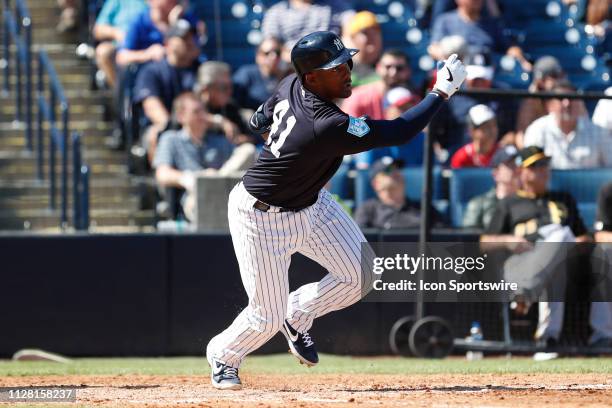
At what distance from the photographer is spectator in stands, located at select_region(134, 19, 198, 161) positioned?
37.3ft

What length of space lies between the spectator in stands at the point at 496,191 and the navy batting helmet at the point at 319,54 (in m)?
3.50

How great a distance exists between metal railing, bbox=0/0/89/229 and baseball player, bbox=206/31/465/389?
147 inches

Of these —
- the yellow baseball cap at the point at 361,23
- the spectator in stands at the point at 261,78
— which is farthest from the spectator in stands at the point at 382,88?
the spectator in stands at the point at 261,78

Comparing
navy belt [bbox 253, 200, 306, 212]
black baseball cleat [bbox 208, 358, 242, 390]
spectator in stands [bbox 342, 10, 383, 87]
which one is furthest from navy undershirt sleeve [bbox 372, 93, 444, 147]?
spectator in stands [bbox 342, 10, 383, 87]

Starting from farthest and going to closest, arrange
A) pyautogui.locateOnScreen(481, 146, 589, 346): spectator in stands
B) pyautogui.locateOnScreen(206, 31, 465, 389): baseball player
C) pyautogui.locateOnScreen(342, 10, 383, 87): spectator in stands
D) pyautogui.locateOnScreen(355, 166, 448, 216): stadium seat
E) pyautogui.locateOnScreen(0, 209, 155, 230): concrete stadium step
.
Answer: pyautogui.locateOnScreen(342, 10, 383, 87): spectator in stands, pyautogui.locateOnScreen(0, 209, 155, 230): concrete stadium step, pyautogui.locateOnScreen(355, 166, 448, 216): stadium seat, pyautogui.locateOnScreen(481, 146, 589, 346): spectator in stands, pyautogui.locateOnScreen(206, 31, 465, 389): baseball player

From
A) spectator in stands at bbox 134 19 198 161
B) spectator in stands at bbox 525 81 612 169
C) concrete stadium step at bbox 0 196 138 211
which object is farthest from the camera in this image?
spectator in stands at bbox 134 19 198 161

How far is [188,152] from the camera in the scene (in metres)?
10.6

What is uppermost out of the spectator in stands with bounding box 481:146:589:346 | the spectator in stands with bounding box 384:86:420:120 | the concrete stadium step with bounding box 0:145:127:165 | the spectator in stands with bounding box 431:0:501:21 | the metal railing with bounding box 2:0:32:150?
the spectator in stands with bounding box 431:0:501:21

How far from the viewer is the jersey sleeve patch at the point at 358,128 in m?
6.19

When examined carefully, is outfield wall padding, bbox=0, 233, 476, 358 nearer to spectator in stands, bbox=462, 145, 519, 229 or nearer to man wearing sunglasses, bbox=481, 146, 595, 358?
spectator in stands, bbox=462, 145, 519, 229

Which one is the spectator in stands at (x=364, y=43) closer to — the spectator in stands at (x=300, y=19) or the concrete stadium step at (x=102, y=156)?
the spectator in stands at (x=300, y=19)

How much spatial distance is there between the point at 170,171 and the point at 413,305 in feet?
7.51

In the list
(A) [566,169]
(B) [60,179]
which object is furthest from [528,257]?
(B) [60,179]

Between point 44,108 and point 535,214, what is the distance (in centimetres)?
440
